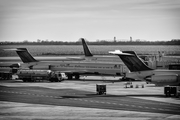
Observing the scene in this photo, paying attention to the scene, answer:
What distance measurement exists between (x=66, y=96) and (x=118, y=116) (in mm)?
16068

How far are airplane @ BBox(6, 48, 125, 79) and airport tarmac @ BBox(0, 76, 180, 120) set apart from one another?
74.9 feet

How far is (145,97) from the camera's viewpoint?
162 feet

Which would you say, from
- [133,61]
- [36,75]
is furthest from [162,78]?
[36,75]

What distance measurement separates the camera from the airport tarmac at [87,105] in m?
36.4

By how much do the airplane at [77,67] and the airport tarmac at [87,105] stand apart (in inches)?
899

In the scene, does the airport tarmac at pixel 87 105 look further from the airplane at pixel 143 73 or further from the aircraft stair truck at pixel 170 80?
the airplane at pixel 143 73

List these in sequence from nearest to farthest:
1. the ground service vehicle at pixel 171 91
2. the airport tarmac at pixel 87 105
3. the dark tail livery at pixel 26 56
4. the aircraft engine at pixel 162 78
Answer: the airport tarmac at pixel 87 105 < the ground service vehicle at pixel 171 91 < the aircraft engine at pixel 162 78 < the dark tail livery at pixel 26 56

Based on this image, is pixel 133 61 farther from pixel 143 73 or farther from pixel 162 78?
pixel 162 78

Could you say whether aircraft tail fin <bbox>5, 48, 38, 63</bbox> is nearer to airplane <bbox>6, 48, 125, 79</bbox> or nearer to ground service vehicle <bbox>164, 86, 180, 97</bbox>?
airplane <bbox>6, 48, 125, 79</bbox>

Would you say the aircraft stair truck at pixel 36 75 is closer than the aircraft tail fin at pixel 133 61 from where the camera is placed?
No

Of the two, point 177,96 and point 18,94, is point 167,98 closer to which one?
point 177,96

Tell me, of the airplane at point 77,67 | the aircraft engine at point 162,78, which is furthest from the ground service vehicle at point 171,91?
the airplane at point 77,67

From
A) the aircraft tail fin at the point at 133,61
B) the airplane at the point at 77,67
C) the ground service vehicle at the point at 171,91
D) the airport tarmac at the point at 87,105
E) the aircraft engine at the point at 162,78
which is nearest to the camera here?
the airport tarmac at the point at 87,105

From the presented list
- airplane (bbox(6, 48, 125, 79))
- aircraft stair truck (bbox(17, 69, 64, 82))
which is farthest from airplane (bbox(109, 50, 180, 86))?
aircraft stair truck (bbox(17, 69, 64, 82))
